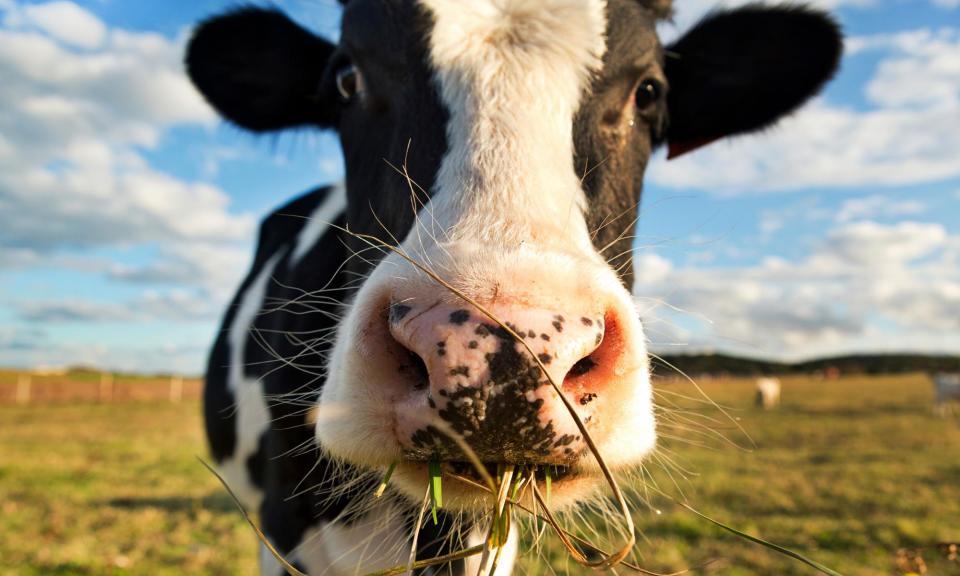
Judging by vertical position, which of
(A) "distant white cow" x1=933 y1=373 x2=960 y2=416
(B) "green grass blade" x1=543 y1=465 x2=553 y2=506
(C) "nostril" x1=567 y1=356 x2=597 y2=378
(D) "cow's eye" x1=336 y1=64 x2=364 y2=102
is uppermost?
(C) "nostril" x1=567 y1=356 x2=597 y2=378

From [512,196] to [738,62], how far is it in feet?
7.13

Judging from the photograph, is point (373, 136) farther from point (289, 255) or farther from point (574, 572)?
point (574, 572)

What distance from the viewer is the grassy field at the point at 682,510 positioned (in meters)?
5.00

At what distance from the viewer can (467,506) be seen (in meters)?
1.55

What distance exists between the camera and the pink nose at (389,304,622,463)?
48.8 inches

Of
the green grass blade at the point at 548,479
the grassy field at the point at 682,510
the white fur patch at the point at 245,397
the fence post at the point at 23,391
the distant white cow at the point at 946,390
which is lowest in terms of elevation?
the fence post at the point at 23,391

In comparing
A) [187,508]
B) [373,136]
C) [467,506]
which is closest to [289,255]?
[373,136]

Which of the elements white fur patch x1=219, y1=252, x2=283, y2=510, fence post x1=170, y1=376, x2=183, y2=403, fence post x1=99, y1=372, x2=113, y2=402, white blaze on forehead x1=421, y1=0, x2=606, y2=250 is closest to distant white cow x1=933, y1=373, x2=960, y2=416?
white fur patch x1=219, y1=252, x2=283, y2=510

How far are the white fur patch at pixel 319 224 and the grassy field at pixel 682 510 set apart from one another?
1.82 metres

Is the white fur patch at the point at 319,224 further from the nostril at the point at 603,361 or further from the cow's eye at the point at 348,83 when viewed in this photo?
the nostril at the point at 603,361

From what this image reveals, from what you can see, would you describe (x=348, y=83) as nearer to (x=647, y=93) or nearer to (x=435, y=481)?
(x=647, y=93)

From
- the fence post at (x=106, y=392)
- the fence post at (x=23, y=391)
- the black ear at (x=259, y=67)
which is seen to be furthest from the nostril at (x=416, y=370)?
the fence post at (x=106, y=392)

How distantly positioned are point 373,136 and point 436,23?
0.42m

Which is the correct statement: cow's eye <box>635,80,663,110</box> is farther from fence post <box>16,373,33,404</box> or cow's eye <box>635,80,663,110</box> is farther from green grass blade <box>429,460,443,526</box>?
fence post <box>16,373,33,404</box>
